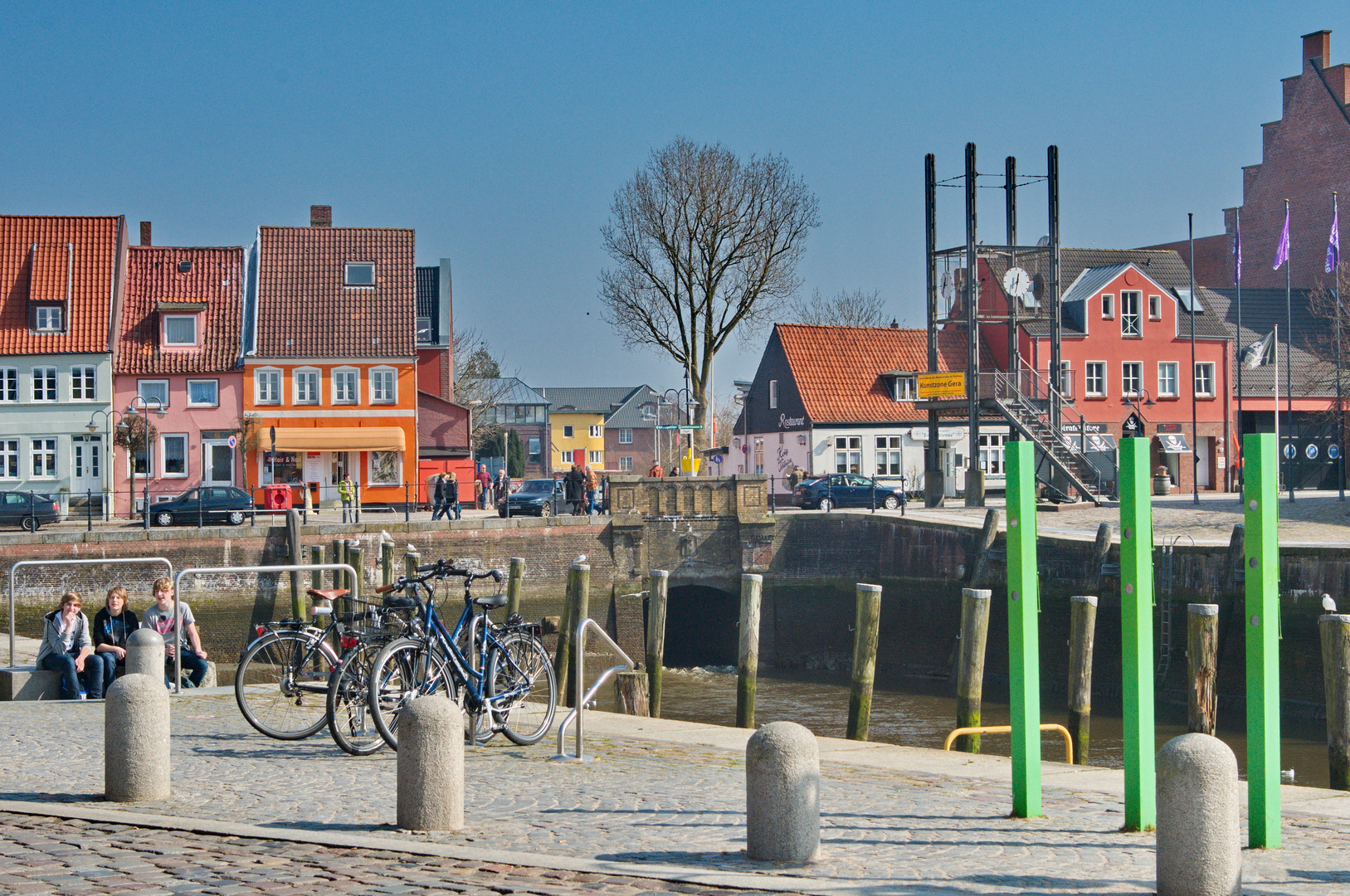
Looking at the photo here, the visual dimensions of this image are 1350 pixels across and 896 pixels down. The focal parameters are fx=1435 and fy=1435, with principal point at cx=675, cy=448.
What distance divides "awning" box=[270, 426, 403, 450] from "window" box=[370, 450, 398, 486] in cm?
59

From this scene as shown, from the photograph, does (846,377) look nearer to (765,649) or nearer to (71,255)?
(765,649)

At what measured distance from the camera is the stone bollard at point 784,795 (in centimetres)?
654

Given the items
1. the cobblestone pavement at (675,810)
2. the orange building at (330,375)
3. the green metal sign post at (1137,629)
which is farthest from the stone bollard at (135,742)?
the orange building at (330,375)

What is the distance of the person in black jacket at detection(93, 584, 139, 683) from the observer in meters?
13.9

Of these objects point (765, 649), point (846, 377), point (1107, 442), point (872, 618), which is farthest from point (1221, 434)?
point (872, 618)

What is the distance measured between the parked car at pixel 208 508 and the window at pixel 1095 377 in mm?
32433

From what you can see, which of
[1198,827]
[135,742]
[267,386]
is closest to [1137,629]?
[1198,827]

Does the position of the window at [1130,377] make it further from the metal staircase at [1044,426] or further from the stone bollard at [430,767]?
the stone bollard at [430,767]

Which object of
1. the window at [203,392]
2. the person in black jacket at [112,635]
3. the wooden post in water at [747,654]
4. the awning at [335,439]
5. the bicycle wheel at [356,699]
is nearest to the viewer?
the bicycle wheel at [356,699]

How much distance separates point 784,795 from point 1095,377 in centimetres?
5168

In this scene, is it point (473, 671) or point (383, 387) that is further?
point (383, 387)

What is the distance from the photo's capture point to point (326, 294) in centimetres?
5034

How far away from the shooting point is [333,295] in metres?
50.3

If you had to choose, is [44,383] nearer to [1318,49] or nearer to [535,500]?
[535,500]
